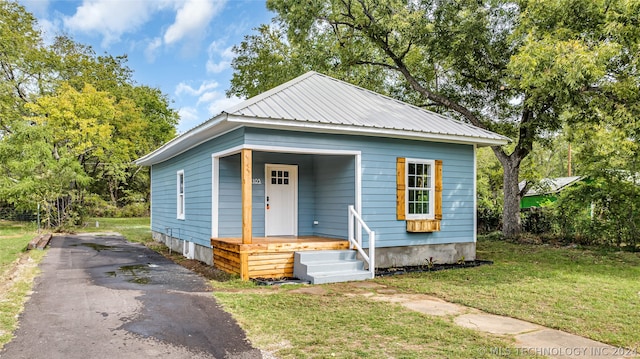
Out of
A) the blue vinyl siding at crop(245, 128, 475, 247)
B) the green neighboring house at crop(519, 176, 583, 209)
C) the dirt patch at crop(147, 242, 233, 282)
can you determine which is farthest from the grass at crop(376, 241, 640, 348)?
the green neighboring house at crop(519, 176, 583, 209)

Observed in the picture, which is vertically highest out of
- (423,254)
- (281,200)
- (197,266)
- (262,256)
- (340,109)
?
(340,109)

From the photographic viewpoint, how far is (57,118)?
18953 millimetres

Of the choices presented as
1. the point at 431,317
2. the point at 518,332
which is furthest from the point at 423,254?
the point at 518,332

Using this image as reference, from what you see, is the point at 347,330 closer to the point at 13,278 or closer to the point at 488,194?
the point at 13,278

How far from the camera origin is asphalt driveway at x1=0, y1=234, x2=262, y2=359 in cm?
404

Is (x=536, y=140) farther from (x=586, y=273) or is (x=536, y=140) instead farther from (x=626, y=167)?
(x=586, y=273)

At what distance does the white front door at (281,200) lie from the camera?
9.94 meters

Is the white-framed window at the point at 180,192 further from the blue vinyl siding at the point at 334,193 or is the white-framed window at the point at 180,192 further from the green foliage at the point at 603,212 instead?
the green foliage at the point at 603,212

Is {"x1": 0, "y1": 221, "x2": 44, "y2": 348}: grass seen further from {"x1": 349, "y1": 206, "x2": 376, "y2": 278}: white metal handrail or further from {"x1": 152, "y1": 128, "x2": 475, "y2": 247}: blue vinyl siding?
{"x1": 349, "y1": 206, "x2": 376, "y2": 278}: white metal handrail

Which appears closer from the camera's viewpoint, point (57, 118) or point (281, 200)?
point (281, 200)

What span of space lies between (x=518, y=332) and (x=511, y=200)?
1111 centimetres

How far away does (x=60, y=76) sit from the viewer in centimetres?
2306

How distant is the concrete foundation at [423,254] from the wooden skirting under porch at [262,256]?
1122 millimetres

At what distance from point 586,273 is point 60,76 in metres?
24.9
